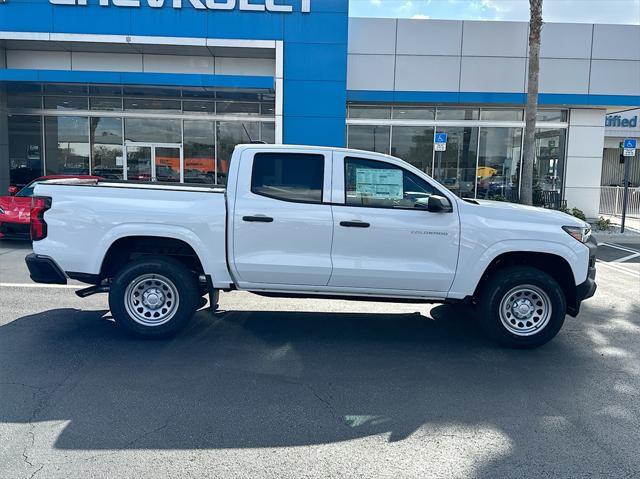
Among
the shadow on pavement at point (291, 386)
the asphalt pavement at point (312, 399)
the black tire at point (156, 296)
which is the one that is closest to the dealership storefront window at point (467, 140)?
the asphalt pavement at point (312, 399)

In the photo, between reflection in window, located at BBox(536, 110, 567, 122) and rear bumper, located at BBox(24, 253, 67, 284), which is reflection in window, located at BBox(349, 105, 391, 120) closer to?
reflection in window, located at BBox(536, 110, 567, 122)

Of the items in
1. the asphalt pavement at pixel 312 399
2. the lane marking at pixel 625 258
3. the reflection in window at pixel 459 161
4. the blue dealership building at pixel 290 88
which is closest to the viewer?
the asphalt pavement at pixel 312 399

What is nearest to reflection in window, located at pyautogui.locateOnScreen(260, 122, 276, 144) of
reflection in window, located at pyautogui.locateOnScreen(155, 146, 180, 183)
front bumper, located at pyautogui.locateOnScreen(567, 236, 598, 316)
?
reflection in window, located at pyautogui.locateOnScreen(155, 146, 180, 183)

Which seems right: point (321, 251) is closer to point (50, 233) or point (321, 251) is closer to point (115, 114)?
point (50, 233)

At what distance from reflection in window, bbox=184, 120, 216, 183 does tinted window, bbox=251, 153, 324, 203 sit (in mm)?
13692

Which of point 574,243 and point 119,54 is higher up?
point 119,54

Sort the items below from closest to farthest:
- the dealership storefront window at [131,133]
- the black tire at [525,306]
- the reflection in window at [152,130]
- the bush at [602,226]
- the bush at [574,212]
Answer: the black tire at [525,306], the bush at [602,226], the bush at [574,212], the dealership storefront window at [131,133], the reflection in window at [152,130]

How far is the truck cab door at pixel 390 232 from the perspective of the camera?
5324mm

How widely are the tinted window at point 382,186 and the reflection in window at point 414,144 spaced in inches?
511

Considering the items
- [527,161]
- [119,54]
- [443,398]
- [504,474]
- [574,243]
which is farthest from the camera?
[119,54]

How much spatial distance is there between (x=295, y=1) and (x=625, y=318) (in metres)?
12.8

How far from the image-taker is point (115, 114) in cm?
1853

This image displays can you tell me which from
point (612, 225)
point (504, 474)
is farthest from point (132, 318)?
point (612, 225)

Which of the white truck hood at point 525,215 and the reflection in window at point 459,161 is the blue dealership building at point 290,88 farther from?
the white truck hood at point 525,215
